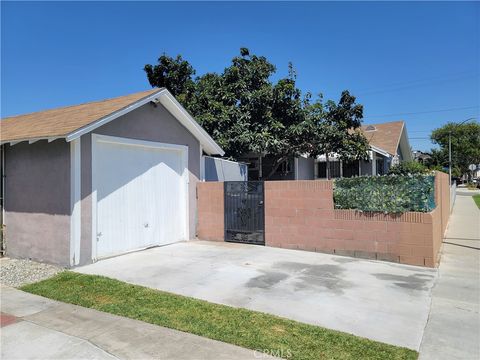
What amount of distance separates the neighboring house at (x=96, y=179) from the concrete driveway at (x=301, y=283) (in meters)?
0.76

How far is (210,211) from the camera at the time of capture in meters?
10.9

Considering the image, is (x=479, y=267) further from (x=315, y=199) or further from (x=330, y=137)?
(x=330, y=137)

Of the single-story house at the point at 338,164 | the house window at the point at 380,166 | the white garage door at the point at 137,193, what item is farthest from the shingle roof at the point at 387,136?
the white garage door at the point at 137,193

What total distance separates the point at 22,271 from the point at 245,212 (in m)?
5.39

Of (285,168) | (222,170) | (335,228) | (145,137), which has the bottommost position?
(335,228)

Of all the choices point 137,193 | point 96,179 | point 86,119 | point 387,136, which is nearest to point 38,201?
point 96,179

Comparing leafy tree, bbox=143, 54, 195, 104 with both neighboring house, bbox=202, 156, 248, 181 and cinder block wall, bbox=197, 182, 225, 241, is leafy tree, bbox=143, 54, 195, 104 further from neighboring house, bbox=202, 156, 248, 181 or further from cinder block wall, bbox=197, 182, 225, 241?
cinder block wall, bbox=197, 182, 225, 241

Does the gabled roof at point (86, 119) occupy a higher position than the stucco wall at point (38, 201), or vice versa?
the gabled roof at point (86, 119)

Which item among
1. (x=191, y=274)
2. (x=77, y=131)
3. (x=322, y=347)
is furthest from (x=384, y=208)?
(x=77, y=131)

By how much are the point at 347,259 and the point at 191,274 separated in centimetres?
356

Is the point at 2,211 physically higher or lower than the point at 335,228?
higher

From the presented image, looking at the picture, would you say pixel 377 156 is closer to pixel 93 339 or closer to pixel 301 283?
pixel 301 283

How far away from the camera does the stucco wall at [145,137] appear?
7.89m

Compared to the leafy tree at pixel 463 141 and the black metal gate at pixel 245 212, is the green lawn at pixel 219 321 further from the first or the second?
the leafy tree at pixel 463 141
